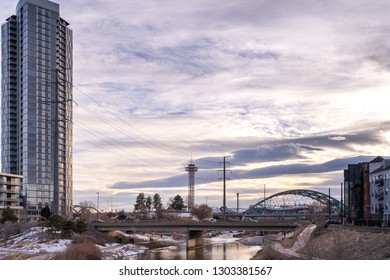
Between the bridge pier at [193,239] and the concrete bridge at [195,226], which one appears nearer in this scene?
the concrete bridge at [195,226]

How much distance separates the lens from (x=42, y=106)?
173m

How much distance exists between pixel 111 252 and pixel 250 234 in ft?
231

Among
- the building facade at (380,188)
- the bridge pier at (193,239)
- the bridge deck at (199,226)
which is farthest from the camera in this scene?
the bridge pier at (193,239)

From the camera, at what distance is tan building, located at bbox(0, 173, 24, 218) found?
13488 cm

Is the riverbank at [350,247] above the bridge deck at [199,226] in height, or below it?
above

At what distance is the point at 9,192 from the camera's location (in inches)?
5448

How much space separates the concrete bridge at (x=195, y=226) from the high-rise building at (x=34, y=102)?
72.7 metres

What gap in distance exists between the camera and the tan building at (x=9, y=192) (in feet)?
443

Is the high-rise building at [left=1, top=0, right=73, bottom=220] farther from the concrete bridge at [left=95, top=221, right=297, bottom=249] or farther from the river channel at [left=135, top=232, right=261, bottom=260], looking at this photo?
the river channel at [left=135, top=232, right=261, bottom=260]

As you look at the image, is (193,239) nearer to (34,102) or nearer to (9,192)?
(9,192)

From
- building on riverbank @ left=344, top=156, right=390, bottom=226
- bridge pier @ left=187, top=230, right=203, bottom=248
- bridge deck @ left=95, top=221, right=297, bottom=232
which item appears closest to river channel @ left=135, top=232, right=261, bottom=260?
bridge pier @ left=187, top=230, right=203, bottom=248

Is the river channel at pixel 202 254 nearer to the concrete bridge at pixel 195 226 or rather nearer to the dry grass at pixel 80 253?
the concrete bridge at pixel 195 226

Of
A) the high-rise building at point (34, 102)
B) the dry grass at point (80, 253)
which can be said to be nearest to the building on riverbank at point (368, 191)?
the dry grass at point (80, 253)

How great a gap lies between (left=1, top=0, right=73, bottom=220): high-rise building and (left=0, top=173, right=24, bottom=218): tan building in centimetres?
1924
